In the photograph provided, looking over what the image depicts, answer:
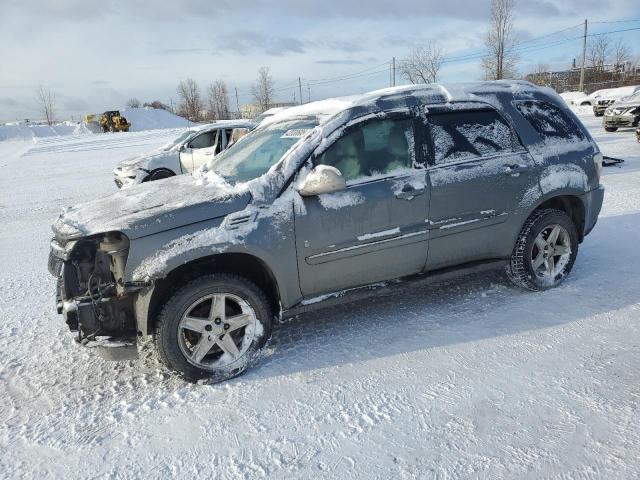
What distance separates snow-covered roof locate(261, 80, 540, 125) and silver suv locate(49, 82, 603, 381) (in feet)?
0.06

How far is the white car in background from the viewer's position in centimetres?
1062

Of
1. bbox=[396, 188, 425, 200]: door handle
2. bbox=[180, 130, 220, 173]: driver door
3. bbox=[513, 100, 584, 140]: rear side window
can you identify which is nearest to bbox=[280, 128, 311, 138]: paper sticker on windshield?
bbox=[396, 188, 425, 200]: door handle

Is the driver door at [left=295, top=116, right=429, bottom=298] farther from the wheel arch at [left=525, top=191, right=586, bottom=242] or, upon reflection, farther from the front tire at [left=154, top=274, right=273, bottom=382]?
the wheel arch at [left=525, top=191, right=586, bottom=242]

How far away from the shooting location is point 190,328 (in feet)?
10.5

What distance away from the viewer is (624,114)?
16953mm

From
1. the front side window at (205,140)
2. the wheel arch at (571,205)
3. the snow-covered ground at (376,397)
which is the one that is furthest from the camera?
the front side window at (205,140)

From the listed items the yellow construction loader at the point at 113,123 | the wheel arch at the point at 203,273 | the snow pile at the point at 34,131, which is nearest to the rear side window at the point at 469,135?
the wheel arch at the point at 203,273

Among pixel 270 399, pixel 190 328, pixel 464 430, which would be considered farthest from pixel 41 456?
pixel 464 430

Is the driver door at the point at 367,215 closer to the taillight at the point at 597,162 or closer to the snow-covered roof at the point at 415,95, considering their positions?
the snow-covered roof at the point at 415,95

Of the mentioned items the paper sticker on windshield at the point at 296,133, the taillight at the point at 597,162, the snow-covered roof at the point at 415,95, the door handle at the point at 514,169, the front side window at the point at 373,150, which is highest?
the snow-covered roof at the point at 415,95

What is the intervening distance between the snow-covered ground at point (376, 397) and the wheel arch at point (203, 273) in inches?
18.9

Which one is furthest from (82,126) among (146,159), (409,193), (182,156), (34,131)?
(409,193)

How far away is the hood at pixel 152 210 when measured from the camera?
10.1ft

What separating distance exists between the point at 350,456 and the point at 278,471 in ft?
1.27
